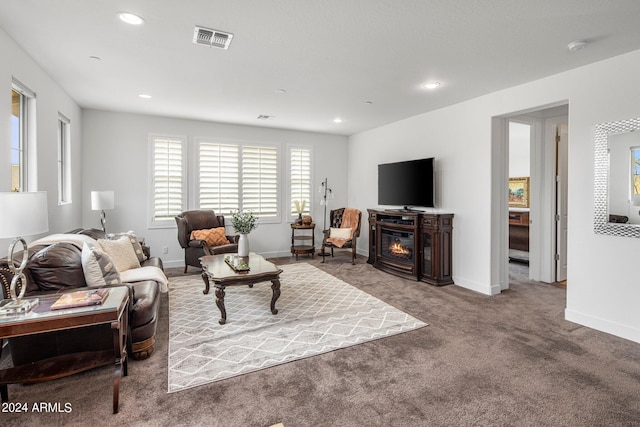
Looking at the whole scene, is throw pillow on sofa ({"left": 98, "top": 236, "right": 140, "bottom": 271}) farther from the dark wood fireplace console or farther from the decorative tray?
the dark wood fireplace console

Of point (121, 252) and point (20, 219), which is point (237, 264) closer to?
point (121, 252)

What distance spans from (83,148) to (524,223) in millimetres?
8031

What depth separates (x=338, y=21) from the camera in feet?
8.29

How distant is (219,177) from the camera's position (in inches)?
246

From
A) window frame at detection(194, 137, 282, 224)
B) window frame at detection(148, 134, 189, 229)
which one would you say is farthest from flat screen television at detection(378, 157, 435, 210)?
window frame at detection(148, 134, 189, 229)

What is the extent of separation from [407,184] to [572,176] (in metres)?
2.38

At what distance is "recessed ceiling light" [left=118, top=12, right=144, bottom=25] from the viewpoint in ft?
8.00

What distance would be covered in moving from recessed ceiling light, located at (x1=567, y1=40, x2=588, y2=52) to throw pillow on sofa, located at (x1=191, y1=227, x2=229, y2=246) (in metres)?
4.96

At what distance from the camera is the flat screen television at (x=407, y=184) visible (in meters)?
5.16

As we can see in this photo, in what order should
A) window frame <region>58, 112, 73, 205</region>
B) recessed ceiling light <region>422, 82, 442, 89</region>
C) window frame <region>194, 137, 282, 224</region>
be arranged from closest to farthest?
recessed ceiling light <region>422, 82, 442, 89</region>
window frame <region>58, 112, 73, 205</region>
window frame <region>194, 137, 282, 224</region>

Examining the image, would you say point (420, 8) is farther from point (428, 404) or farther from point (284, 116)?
point (284, 116)

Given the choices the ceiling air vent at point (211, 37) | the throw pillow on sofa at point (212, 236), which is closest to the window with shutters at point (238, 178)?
the throw pillow on sofa at point (212, 236)

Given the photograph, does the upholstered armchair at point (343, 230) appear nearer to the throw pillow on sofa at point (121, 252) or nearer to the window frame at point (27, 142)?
the throw pillow on sofa at point (121, 252)

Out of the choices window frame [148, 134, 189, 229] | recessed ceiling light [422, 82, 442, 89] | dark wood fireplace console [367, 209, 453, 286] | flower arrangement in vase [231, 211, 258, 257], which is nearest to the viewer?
recessed ceiling light [422, 82, 442, 89]
